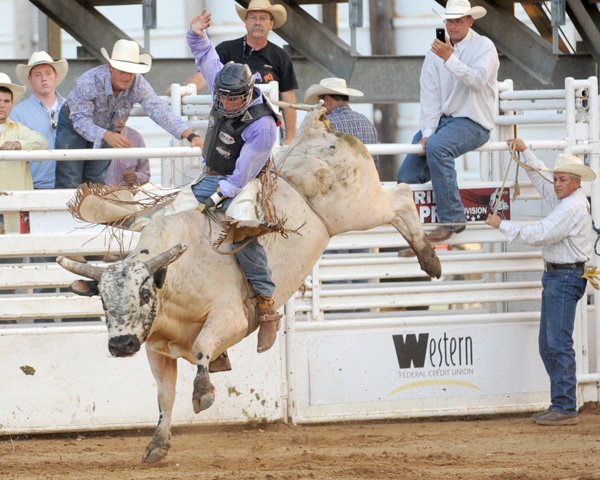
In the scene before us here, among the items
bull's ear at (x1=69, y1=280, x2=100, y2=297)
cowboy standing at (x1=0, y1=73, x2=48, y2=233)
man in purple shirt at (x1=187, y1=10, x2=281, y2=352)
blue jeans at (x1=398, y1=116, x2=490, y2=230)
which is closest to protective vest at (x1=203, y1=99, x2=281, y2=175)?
man in purple shirt at (x1=187, y1=10, x2=281, y2=352)

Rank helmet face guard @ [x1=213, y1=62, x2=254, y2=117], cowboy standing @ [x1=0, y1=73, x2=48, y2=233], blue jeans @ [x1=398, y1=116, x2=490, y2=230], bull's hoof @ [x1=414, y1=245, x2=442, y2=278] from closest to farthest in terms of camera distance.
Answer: helmet face guard @ [x1=213, y1=62, x2=254, y2=117] < bull's hoof @ [x1=414, y1=245, x2=442, y2=278] < cowboy standing @ [x1=0, y1=73, x2=48, y2=233] < blue jeans @ [x1=398, y1=116, x2=490, y2=230]

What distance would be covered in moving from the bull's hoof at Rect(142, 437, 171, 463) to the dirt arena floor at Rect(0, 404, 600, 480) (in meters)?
0.10

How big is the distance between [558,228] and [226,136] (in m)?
2.90

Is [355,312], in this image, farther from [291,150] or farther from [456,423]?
[291,150]

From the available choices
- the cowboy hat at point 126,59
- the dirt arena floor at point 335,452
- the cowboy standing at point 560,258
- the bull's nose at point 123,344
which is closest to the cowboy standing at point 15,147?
the cowboy hat at point 126,59

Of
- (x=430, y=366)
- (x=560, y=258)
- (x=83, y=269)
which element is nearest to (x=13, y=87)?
(x=83, y=269)

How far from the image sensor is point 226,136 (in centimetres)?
711

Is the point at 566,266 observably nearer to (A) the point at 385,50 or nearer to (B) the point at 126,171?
(B) the point at 126,171

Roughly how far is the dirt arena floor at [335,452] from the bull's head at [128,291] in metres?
1.16

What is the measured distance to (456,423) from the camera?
9.13 m

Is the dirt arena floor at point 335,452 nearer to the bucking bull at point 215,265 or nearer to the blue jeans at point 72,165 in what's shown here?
the bucking bull at point 215,265

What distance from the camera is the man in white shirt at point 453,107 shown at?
28.9 feet

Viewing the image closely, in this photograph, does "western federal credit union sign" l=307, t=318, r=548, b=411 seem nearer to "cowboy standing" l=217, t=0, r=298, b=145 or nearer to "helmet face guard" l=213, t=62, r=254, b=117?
"cowboy standing" l=217, t=0, r=298, b=145

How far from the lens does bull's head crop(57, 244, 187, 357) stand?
20.2ft
